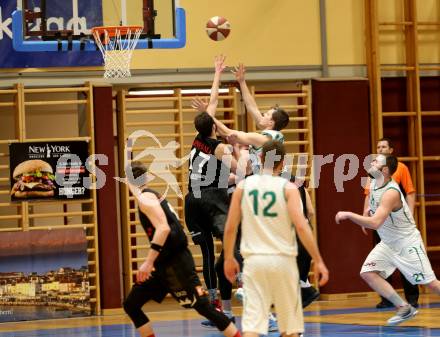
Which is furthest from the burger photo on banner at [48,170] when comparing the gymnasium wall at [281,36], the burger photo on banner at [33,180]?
the gymnasium wall at [281,36]

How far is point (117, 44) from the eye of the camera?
11938mm

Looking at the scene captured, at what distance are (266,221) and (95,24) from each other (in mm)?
6349

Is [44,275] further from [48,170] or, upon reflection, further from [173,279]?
[173,279]

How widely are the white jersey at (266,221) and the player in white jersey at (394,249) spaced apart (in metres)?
3.71

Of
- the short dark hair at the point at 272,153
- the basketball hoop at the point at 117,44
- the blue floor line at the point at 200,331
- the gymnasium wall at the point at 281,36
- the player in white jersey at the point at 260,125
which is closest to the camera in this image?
the short dark hair at the point at 272,153

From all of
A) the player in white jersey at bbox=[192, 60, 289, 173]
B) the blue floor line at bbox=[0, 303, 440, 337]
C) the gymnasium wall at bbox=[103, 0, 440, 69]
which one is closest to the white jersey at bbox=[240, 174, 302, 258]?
the player in white jersey at bbox=[192, 60, 289, 173]

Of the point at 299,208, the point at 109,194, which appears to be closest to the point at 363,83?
the point at 109,194

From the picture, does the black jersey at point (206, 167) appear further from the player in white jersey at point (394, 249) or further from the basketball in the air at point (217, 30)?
the basketball in the air at point (217, 30)

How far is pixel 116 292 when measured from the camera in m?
14.2

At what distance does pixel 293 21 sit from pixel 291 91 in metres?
1.22

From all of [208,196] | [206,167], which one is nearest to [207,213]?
[208,196]

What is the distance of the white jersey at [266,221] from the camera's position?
696 centimetres

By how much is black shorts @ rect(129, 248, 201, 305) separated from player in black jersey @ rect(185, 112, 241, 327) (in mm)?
2012

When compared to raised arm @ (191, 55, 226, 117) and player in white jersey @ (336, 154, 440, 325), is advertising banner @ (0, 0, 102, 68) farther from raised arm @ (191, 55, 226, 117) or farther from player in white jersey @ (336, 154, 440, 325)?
player in white jersey @ (336, 154, 440, 325)
